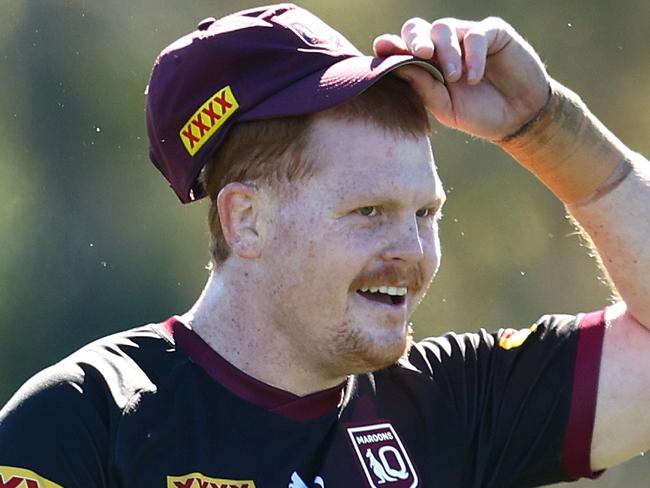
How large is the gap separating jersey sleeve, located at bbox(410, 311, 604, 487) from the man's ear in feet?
1.54

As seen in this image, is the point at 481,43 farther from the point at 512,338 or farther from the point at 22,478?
the point at 22,478

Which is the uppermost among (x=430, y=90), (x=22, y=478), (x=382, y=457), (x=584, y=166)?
(x=430, y=90)

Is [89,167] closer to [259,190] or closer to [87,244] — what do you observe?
[87,244]

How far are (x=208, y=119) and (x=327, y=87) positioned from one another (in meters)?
0.25

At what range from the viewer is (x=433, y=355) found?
3.14 m

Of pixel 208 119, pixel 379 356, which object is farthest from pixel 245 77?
pixel 379 356

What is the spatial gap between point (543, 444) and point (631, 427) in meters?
0.18

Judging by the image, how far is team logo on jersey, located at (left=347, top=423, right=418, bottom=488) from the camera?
290cm

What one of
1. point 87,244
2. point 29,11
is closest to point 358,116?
point 87,244

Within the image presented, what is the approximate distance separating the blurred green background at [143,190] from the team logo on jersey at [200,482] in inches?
210

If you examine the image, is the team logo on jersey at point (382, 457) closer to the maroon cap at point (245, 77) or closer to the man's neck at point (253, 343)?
the man's neck at point (253, 343)

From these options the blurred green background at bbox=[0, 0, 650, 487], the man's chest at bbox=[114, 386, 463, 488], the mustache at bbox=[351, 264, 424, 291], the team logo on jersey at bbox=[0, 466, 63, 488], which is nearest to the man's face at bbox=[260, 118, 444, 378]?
the mustache at bbox=[351, 264, 424, 291]

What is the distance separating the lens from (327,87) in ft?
9.23

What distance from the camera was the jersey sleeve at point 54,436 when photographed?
8.46 feet
